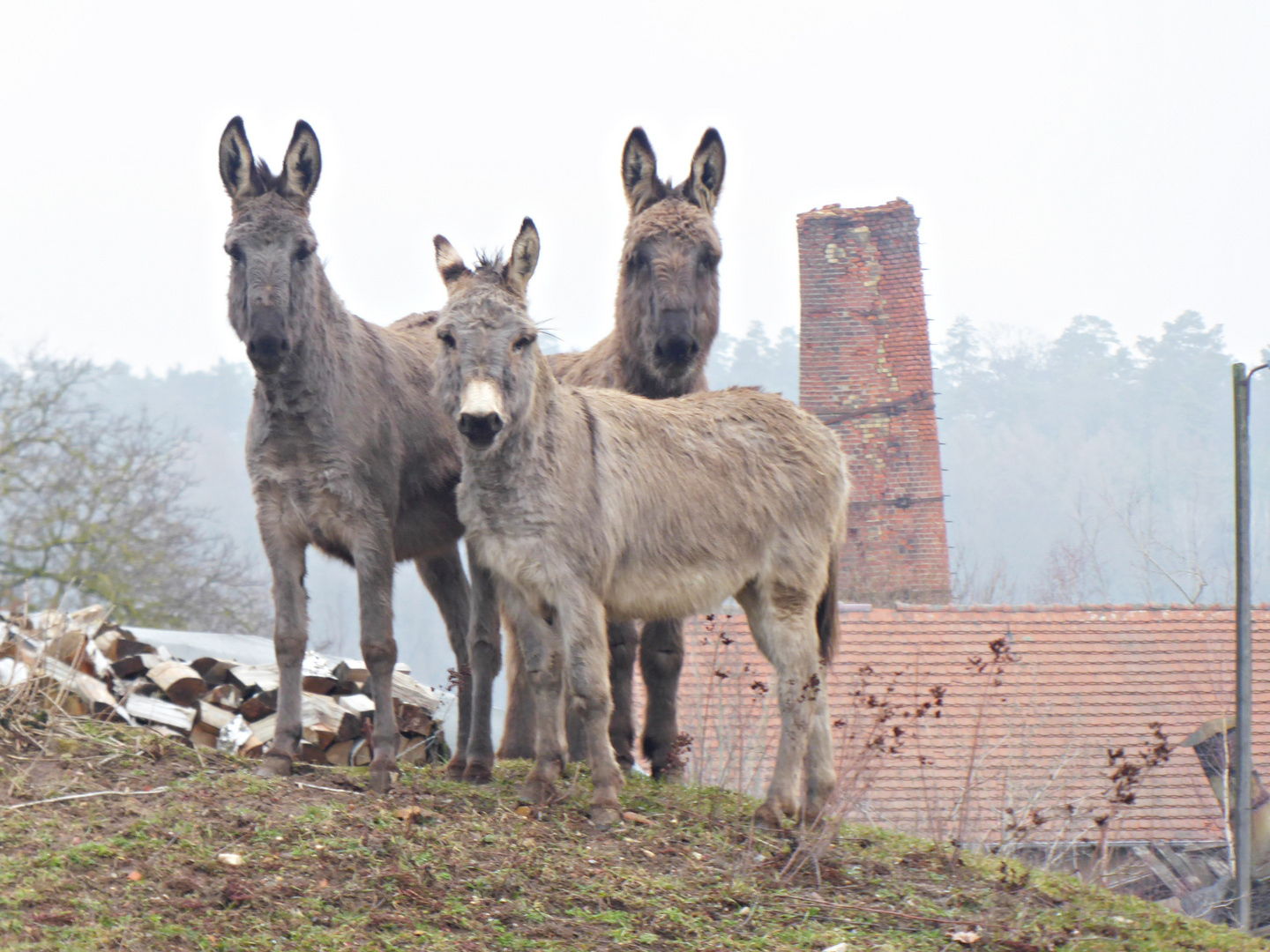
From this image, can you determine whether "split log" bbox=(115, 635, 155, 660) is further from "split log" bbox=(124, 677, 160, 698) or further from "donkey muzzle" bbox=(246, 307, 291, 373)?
"donkey muzzle" bbox=(246, 307, 291, 373)

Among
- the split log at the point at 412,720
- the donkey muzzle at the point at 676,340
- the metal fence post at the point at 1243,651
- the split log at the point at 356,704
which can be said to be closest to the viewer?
the donkey muzzle at the point at 676,340

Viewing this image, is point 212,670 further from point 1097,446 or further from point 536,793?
point 1097,446

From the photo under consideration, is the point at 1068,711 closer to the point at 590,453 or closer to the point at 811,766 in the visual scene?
the point at 811,766

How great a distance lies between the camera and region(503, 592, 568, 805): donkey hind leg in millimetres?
5672

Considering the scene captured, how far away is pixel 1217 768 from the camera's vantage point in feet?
39.7

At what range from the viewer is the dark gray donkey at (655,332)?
21.9 ft

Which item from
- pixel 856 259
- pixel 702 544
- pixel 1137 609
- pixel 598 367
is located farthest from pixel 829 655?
pixel 856 259

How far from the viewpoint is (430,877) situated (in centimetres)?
450

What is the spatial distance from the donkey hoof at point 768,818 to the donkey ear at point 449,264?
2940 mm

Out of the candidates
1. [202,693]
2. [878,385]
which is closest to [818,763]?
[202,693]

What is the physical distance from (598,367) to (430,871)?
3.70 m

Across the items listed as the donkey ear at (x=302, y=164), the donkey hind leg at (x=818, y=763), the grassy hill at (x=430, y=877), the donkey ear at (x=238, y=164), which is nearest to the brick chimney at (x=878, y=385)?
the donkey hind leg at (x=818, y=763)

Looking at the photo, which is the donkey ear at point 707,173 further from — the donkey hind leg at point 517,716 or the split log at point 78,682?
the split log at point 78,682

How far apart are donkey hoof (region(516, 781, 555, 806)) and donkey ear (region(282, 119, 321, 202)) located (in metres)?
A: 3.10
